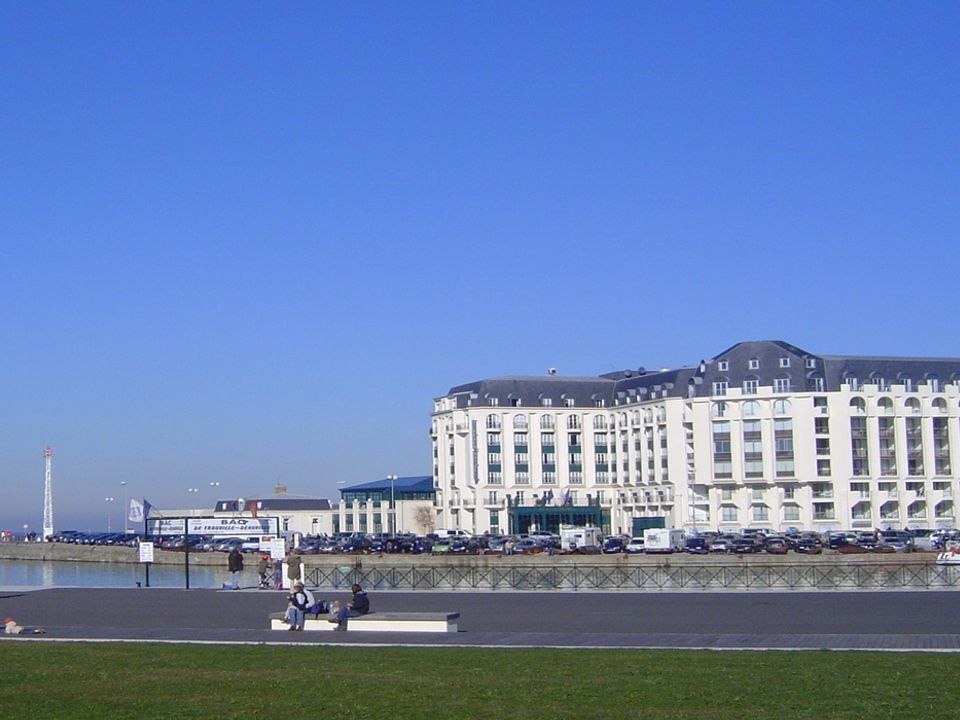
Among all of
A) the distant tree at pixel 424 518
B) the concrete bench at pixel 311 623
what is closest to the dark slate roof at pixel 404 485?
the distant tree at pixel 424 518

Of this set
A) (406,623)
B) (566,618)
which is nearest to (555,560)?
(566,618)

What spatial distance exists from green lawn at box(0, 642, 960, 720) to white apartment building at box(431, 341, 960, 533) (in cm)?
9834

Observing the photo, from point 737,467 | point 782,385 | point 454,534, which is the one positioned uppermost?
point 782,385

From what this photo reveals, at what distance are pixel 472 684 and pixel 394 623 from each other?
10.0m

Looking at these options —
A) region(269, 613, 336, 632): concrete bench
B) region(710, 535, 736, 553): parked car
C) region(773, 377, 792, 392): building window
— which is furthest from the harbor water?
region(773, 377, 792, 392): building window

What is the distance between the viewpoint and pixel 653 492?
Result: 12562 centimetres

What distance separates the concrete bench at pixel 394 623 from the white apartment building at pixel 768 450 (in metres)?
93.1

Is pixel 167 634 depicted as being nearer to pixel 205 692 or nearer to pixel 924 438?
pixel 205 692

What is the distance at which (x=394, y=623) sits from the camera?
27.5m

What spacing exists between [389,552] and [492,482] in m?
35.6

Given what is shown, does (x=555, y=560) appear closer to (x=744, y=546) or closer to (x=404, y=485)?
(x=744, y=546)

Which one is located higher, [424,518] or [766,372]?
[766,372]

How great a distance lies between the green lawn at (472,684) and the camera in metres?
15.3

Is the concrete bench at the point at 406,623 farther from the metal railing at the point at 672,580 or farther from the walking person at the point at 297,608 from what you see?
the metal railing at the point at 672,580
